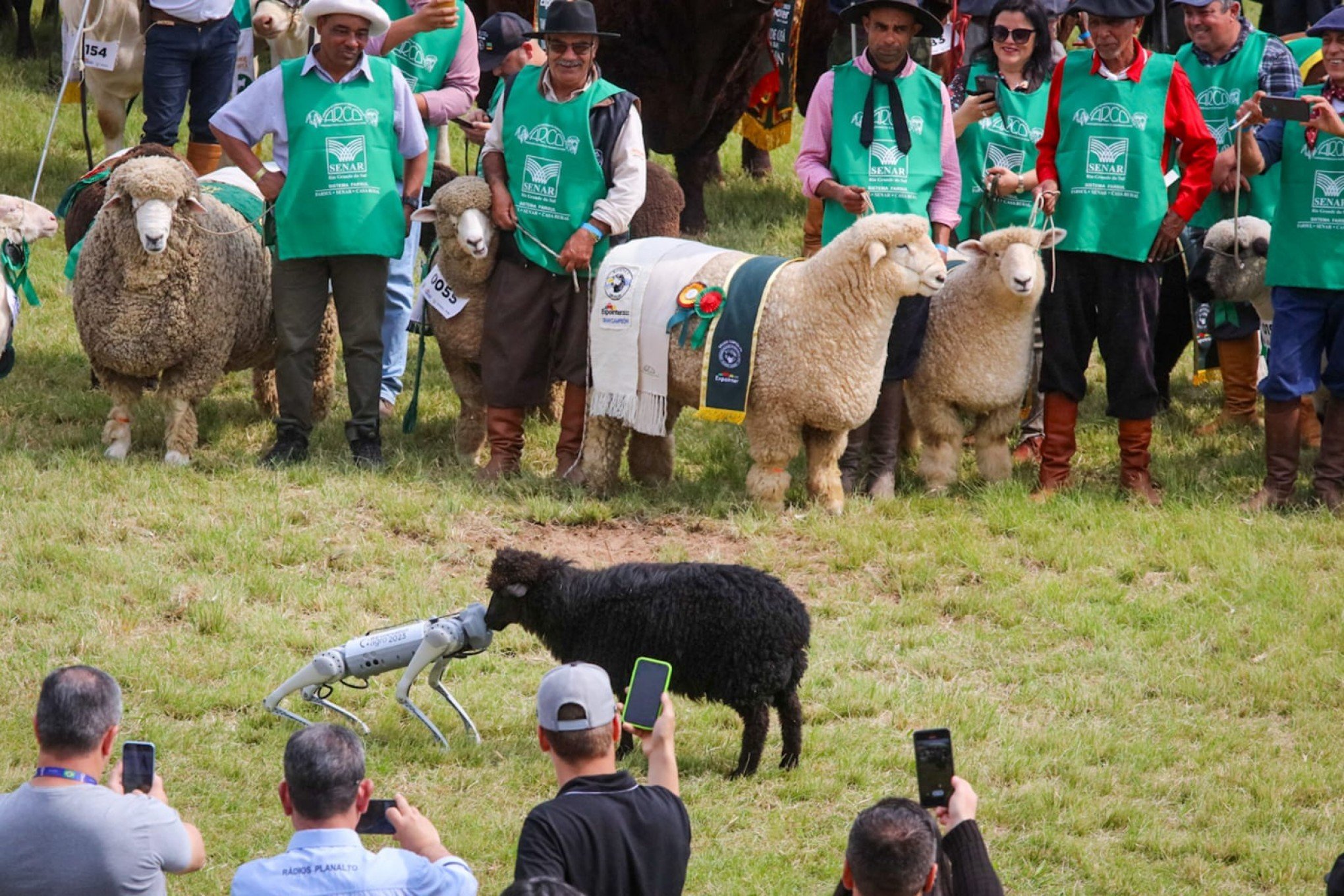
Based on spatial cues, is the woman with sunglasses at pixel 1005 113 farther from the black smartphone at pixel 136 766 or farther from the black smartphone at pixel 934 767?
the black smartphone at pixel 136 766

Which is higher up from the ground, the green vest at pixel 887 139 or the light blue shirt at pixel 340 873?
the green vest at pixel 887 139

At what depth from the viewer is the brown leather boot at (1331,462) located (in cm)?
805

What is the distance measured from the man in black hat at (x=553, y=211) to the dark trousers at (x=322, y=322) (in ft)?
1.83

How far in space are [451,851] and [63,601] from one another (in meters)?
2.48

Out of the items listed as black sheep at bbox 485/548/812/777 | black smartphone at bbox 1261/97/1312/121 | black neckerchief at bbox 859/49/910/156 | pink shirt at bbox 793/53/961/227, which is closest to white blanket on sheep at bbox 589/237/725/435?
pink shirt at bbox 793/53/961/227

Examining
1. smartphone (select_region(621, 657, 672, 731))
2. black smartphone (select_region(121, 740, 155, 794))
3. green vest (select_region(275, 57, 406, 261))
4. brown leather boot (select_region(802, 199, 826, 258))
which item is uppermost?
green vest (select_region(275, 57, 406, 261))

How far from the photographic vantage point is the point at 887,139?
812 cm

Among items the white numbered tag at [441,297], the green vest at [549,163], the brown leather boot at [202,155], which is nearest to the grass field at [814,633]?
the white numbered tag at [441,297]

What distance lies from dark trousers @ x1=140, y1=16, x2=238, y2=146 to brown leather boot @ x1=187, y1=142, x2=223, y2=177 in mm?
243

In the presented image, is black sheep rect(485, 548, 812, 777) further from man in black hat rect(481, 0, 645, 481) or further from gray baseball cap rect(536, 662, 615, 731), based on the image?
man in black hat rect(481, 0, 645, 481)

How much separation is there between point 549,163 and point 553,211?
233mm

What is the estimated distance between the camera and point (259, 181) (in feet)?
26.7

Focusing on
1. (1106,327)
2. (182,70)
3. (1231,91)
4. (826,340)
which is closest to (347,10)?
(826,340)

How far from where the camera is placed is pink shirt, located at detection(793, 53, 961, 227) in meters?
8.20
